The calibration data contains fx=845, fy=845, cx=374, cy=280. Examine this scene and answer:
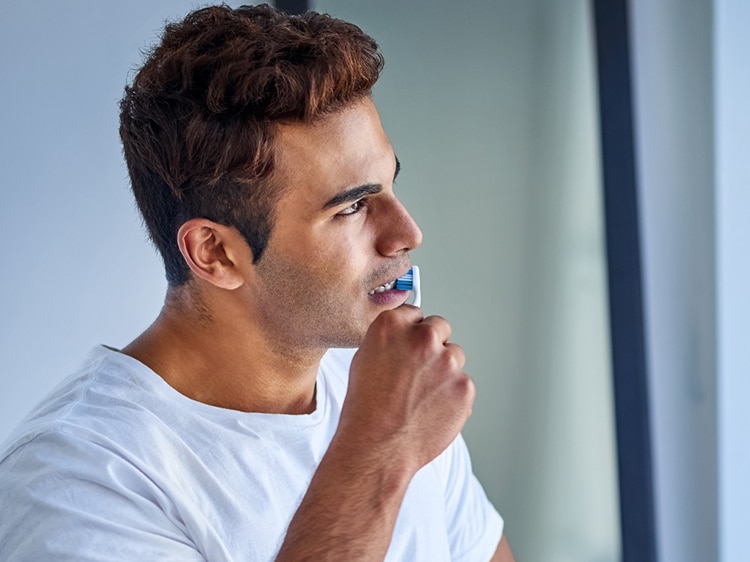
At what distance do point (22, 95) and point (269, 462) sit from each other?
3.34 ft

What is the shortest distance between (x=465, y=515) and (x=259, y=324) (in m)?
0.49

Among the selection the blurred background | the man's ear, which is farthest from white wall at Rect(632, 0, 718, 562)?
the man's ear

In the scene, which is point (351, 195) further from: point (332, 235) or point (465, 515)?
point (465, 515)

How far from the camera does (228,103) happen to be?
3.87ft

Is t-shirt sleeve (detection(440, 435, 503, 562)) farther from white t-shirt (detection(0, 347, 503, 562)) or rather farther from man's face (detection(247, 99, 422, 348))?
man's face (detection(247, 99, 422, 348))

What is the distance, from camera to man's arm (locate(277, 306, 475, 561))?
928mm

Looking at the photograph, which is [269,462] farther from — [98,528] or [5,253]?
[5,253]

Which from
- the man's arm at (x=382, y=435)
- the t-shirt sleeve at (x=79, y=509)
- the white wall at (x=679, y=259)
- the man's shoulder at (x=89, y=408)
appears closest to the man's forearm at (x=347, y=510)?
the man's arm at (x=382, y=435)

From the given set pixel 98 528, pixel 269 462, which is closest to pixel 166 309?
pixel 269 462

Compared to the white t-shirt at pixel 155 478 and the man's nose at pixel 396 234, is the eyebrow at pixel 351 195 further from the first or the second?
the white t-shirt at pixel 155 478

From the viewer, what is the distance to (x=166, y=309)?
1242mm

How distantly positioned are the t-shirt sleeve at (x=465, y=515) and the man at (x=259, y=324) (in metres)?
0.04

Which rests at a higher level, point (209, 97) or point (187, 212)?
point (209, 97)

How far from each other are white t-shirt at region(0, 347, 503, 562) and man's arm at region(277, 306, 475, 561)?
6.8 inches
